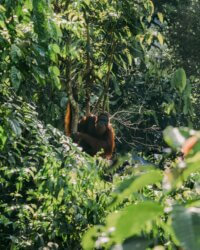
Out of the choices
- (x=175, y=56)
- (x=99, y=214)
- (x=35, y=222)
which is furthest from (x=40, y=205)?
(x=175, y=56)

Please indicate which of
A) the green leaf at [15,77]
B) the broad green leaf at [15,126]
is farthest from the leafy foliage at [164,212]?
the green leaf at [15,77]

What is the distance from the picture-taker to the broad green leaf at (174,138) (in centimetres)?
53

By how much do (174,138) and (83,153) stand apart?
3063 millimetres

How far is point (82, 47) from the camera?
5.95 metres

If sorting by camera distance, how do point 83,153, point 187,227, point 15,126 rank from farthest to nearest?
1. point 83,153
2. point 15,126
3. point 187,227

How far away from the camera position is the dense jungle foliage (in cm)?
52

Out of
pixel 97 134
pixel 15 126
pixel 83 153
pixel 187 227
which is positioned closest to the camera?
pixel 187 227

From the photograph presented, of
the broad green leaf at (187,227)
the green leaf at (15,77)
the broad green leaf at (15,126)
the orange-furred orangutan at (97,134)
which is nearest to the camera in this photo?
the broad green leaf at (187,227)

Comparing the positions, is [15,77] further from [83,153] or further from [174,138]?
[174,138]

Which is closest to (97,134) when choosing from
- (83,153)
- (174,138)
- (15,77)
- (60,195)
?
(83,153)

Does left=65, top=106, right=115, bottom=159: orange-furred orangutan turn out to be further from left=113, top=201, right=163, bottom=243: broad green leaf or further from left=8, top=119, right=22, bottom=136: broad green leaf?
left=113, top=201, right=163, bottom=243: broad green leaf

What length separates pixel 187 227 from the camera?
1.58 ft

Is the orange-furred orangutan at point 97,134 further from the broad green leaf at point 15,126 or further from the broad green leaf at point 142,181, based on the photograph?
the broad green leaf at point 142,181

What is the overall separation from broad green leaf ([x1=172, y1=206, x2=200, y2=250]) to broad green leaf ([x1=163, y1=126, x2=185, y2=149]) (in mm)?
60
